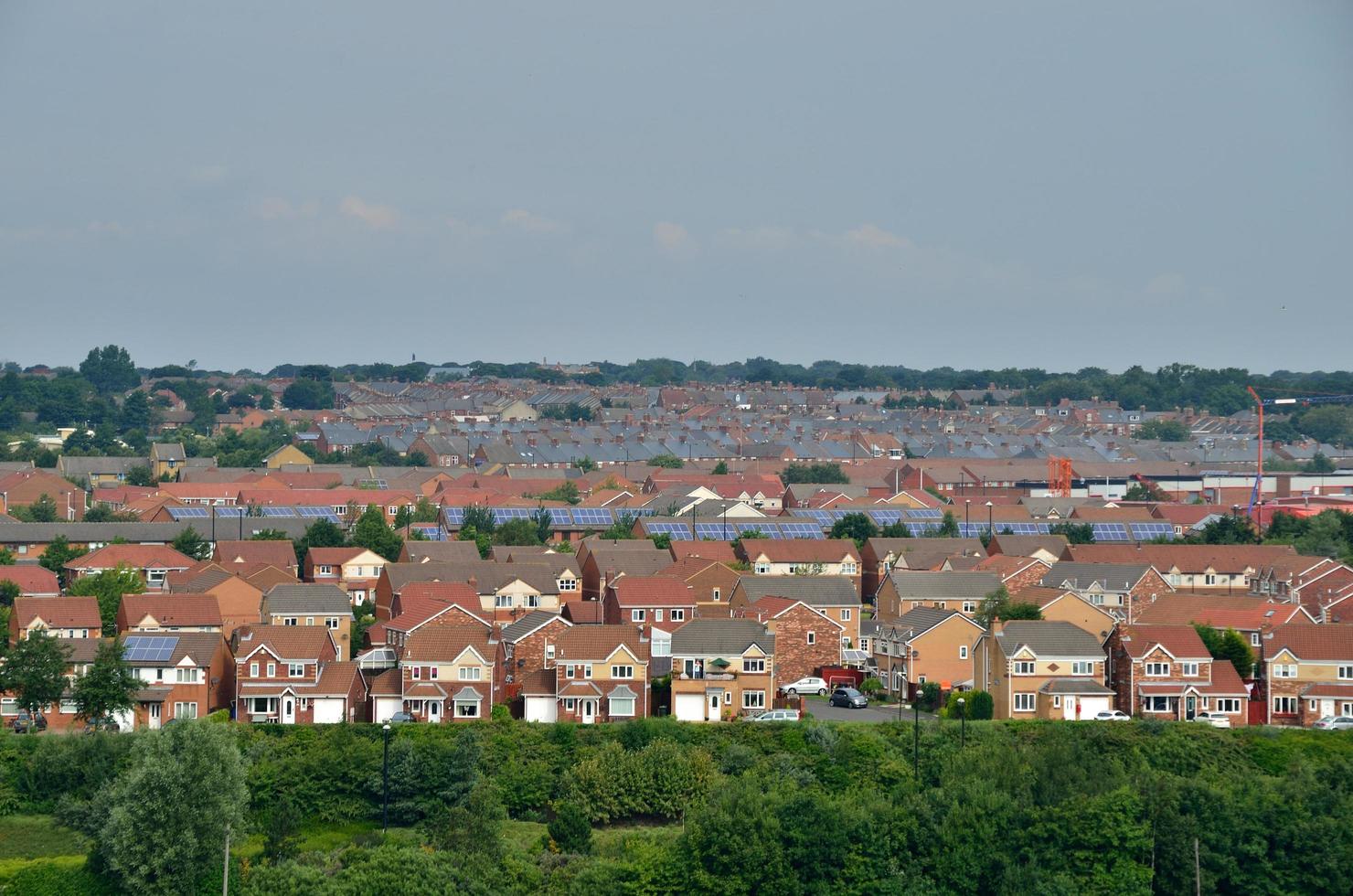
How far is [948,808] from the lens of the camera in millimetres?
17219

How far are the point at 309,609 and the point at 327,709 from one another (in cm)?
362

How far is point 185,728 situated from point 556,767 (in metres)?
3.66

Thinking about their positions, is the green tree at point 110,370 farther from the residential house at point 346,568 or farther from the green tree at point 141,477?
the residential house at point 346,568

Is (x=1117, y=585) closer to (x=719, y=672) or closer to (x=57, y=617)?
(x=719, y=672)

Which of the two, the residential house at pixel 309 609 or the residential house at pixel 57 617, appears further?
the residential house at pixel 309 609

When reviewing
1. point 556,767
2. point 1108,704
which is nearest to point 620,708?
point 556,767

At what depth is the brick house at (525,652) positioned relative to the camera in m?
21.1

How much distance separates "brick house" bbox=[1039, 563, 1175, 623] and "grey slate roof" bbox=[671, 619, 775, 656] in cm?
563

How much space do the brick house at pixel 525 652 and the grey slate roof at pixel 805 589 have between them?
3.26 metres

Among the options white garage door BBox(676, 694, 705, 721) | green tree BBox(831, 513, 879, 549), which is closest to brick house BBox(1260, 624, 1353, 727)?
white garage door BBox(676, 694, 705, 721)

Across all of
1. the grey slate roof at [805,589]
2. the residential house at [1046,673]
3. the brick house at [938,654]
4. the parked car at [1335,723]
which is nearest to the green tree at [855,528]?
the grey slate roof at [805,589]

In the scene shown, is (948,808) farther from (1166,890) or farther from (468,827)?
(468,827)

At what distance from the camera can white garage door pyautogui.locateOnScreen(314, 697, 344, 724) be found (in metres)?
20.5

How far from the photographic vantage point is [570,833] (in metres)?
17.5
